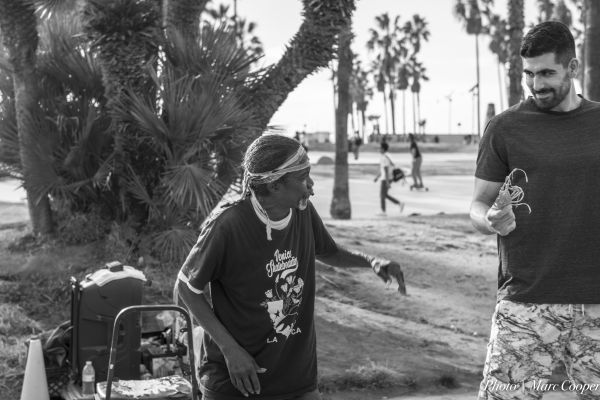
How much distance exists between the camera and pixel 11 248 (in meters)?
8.34

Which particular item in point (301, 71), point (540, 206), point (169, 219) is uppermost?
point (301, 71)

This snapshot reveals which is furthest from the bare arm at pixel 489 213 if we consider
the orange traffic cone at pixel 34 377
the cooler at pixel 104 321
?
the orange traffic cone at pixel 34 377

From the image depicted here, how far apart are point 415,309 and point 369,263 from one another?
516cm

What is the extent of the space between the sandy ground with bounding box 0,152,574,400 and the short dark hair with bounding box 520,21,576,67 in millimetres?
3372

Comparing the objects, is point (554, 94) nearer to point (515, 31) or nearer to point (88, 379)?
point (88, 379)

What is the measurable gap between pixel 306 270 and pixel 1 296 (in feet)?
16.1

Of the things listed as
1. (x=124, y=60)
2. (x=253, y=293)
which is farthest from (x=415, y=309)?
(x=253, y=293)

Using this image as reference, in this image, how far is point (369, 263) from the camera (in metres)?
3.28

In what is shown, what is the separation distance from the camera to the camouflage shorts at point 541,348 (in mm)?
3066

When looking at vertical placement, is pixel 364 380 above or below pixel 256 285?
below

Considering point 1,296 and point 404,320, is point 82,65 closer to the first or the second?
point 1,296

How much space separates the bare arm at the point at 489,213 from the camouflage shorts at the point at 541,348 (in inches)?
12.2

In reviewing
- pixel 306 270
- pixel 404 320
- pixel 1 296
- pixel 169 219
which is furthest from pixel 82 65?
pixel 306 270

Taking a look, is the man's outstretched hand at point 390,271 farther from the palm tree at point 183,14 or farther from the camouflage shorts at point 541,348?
the palm tree at point 183,14
